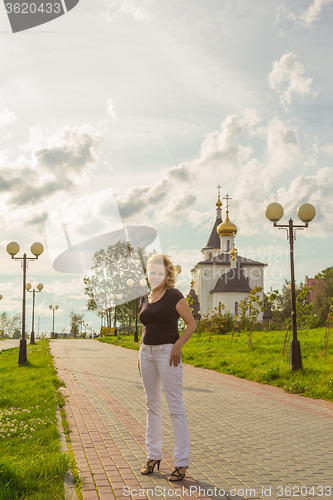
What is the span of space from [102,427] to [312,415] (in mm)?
3318

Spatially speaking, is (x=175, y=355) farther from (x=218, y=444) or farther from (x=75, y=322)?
(x=75, y=322)

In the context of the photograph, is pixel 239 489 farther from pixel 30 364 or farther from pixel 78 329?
pixel 78 329

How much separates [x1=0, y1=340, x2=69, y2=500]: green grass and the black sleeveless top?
57.8 inches

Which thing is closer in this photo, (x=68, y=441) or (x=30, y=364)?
(x=68, y=441)

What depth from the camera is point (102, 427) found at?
6.16 meters

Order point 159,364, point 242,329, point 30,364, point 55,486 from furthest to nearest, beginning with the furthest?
point 242,329
point 30,364
point 159,364
point 55,486

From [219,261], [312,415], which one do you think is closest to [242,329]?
[312,415]

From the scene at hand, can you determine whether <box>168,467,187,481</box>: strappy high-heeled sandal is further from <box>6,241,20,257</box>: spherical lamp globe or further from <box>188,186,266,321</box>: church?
<box>188,186,266,321</box>: church

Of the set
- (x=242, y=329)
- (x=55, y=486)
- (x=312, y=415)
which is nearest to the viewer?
(x=55, y=486)

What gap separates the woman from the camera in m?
4.09

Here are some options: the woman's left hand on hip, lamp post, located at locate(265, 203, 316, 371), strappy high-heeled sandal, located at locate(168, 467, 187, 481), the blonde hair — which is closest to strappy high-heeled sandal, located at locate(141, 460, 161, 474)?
strappy high-heeled sandal, located at locate(168, 467, 187, 481)

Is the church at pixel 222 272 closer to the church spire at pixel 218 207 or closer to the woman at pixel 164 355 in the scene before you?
the church spire at pixel 218 207

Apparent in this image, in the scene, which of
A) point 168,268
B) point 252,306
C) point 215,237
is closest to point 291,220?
point 252,306

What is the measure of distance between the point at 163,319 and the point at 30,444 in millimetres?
2285
